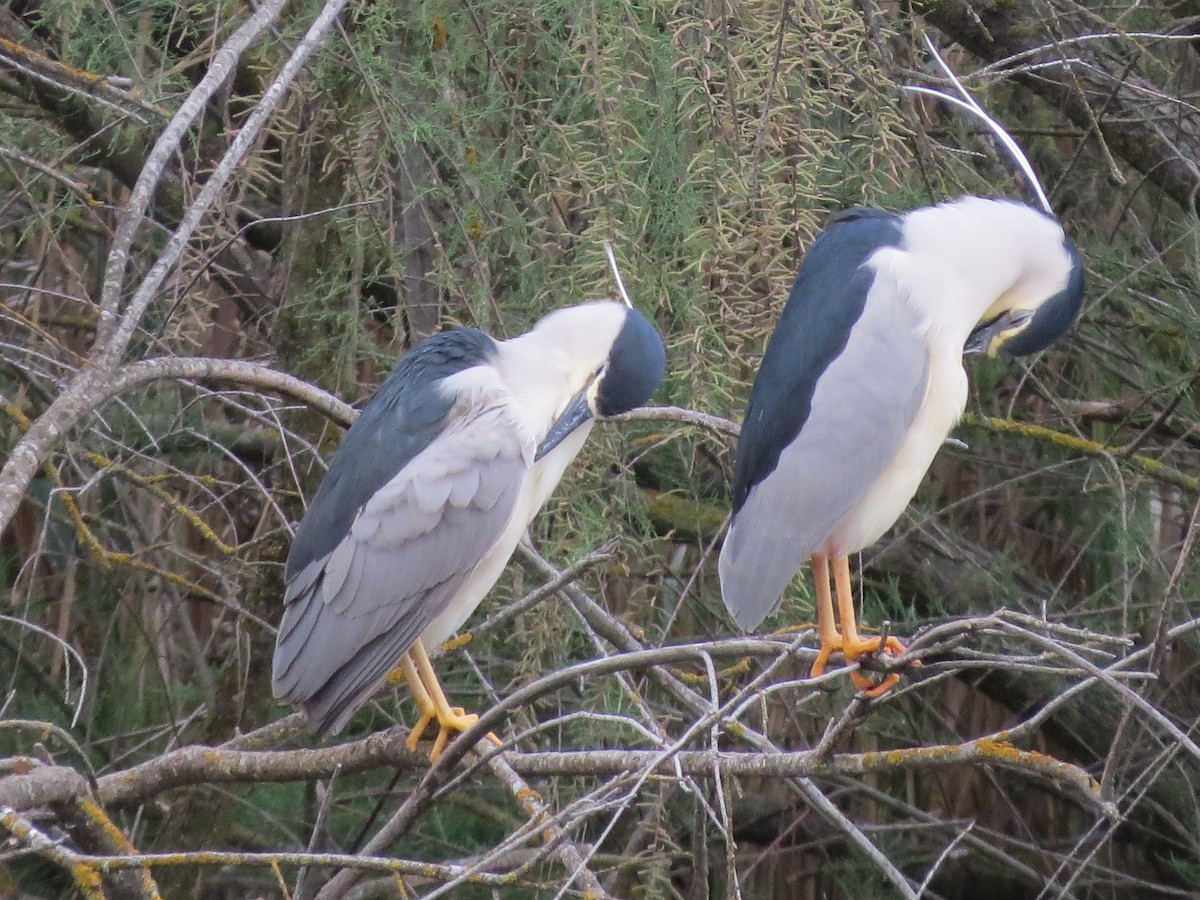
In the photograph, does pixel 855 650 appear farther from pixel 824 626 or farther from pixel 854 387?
pixel 854 387

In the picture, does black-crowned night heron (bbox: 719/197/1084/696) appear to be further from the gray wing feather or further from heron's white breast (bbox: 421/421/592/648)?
heron's white breast (bbox: 421/421/592/648)

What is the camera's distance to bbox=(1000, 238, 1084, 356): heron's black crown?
2895mm

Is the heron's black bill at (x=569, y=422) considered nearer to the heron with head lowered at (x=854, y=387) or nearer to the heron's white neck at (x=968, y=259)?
Result: the heron with head lowered at (x=854, y=387)

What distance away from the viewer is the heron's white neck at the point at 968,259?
278 cm

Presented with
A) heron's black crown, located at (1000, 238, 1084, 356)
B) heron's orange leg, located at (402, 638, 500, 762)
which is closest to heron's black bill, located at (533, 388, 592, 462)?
heron's orange leg, located at (402, 638, 500, 762)

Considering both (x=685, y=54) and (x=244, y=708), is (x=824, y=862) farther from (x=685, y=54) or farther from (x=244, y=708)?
(x=685, y=54)

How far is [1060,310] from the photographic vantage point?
290 centimetres

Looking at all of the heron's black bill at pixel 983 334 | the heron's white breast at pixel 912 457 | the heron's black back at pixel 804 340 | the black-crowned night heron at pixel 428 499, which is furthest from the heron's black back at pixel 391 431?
the heron's black bill at pixel 983 334

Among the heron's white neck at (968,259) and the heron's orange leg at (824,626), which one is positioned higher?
the heron's white neck at (968,259)

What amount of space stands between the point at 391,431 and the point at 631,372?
0.45 m

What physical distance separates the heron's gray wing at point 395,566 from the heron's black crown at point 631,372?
18 cm

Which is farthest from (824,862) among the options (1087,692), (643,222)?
(643,222)

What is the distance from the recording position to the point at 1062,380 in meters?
3.98

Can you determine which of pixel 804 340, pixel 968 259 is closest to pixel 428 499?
pixel 804 340
